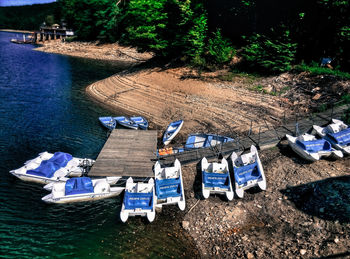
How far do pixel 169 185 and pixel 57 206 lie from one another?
27.3 ft

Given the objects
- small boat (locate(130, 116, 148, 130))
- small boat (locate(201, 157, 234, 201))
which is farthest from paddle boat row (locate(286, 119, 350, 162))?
small boat (locate(130, 116, 148, 130))

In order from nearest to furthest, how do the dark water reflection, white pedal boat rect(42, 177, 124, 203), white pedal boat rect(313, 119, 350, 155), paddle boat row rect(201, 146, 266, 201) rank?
the dark water reflection, paddle boat row rect(201, 146, 266, 201), white pedal boat rect(42, 177, 124, 203), white pedal boat rect(313, 119, 350, 155)

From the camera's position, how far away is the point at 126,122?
3181 cm

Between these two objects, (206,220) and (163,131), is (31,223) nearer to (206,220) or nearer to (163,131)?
(206,220)

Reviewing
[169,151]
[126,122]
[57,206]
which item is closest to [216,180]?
[169,151]

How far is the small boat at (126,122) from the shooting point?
31062 millimetres

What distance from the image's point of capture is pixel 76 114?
35375 mm

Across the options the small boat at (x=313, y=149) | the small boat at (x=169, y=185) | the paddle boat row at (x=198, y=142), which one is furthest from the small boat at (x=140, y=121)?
the small boat at (x=313, y=149)

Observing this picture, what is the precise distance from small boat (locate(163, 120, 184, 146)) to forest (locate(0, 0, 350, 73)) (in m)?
16.1

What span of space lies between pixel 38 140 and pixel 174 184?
17.1 metres

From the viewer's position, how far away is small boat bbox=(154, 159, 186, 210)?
61.4 feet

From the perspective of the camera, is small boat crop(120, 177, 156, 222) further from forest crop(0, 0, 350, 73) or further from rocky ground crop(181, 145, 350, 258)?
forest crop(0, 0, 350, 73)

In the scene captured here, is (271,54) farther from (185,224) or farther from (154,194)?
(185,224)

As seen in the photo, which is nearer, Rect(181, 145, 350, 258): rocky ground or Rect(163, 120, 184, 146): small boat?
Rect(181, 145, 350, 258): rocky ground
